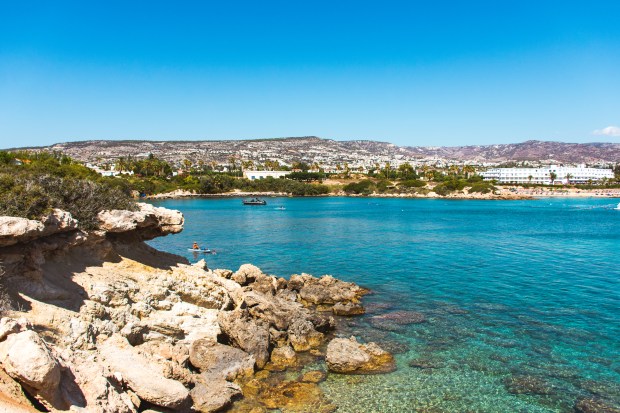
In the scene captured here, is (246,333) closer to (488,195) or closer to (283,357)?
(283,357)

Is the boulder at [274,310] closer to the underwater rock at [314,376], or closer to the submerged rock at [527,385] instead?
the underwater rock at [314,376]

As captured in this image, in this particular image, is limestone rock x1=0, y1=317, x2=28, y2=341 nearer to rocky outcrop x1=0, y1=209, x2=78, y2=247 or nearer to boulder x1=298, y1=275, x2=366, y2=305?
rocky outcrop x1=0, y1=209, x2=78, y2=247

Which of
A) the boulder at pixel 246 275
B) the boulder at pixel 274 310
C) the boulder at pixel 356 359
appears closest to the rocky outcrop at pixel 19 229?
the boulder at pixel 274 310

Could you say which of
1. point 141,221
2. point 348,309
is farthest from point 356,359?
point 141,221

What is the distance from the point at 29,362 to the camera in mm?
8828

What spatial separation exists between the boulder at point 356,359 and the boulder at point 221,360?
9.78ft

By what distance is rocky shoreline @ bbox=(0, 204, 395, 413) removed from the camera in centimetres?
1002

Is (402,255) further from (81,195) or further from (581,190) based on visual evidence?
(581,190)

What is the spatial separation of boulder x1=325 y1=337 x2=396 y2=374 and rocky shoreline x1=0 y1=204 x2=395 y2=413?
0.04 meters

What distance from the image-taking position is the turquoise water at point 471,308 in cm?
1480

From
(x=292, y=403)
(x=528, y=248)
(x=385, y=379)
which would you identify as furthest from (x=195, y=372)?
(x=528, y=248)

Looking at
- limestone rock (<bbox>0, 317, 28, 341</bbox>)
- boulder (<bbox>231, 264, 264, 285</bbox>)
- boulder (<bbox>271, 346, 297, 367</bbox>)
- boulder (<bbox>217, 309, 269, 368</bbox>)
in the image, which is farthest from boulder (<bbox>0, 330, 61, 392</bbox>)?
boulder (<bbox>231, 264, 264, 285</bbox>)

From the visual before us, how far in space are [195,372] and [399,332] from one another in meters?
9.18

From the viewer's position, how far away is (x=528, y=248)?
44531 mm
